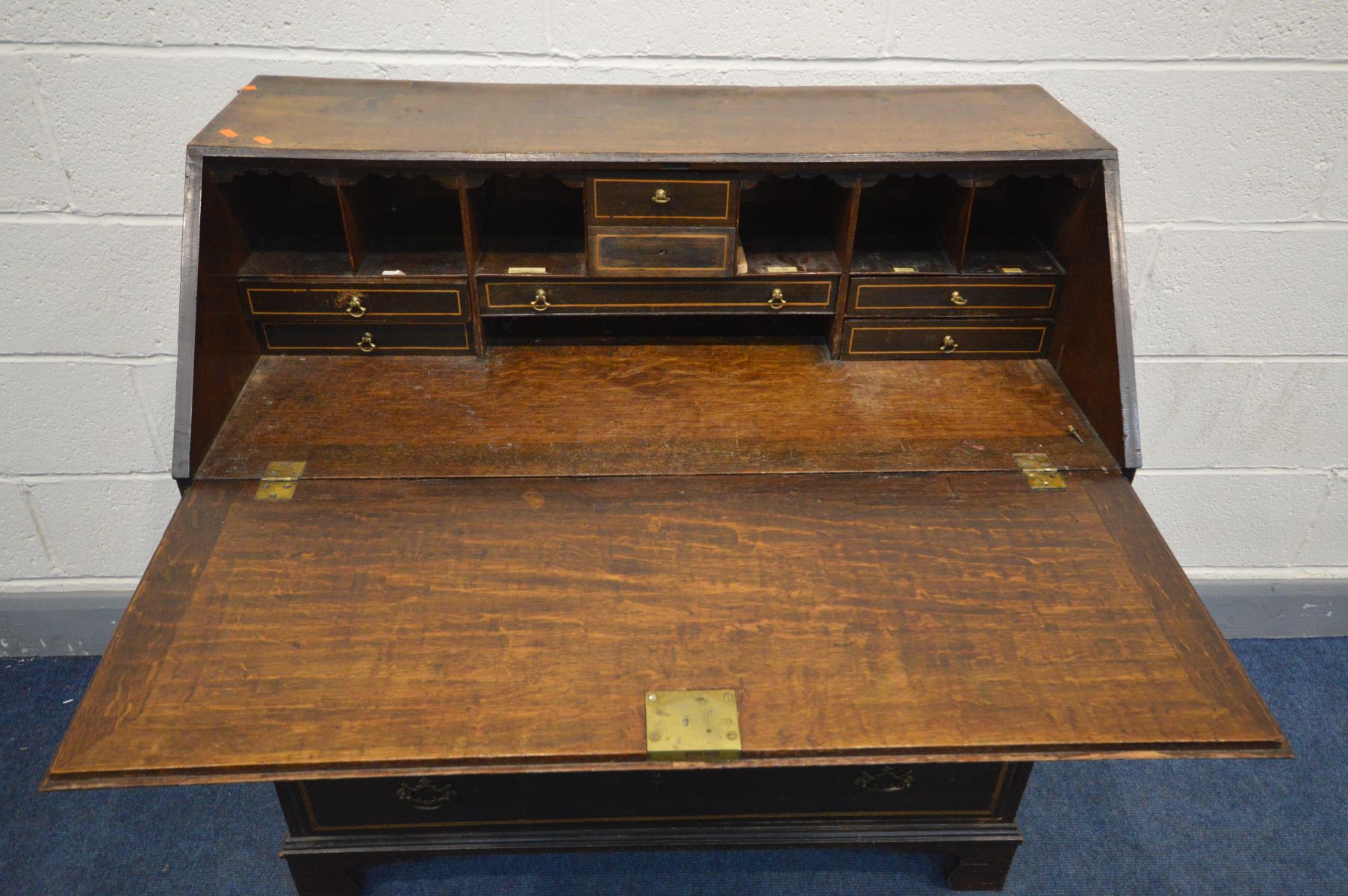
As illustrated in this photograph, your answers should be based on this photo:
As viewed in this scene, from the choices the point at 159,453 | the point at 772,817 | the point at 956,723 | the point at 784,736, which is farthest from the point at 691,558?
the point at 159,453

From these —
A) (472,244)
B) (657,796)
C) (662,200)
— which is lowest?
(657,796)

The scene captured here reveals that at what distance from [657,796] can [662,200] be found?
127 cm

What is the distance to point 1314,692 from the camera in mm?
2865

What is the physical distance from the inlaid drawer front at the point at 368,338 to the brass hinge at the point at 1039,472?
1172 mm

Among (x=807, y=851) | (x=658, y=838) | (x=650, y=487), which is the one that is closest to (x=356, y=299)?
(x=650, y=487)

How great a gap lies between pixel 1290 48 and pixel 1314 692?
1.93 meters

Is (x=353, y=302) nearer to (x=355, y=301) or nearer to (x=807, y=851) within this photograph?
(x=355, y=301)

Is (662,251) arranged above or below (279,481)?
above

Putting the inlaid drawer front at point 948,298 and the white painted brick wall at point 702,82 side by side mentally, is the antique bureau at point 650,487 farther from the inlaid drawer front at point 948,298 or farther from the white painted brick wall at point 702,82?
the white painted brick wall at point 702,82

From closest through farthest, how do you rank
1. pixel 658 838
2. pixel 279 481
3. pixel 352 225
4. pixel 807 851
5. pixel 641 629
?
pixel 641 629 < pixel 279 481 < pixel 352 225 < pixel 658 838 < pixel 807 851

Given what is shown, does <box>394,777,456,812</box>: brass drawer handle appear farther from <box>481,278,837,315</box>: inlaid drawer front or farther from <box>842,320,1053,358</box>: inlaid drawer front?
<box>842,320,1053,358</box>: inlaid drawer front

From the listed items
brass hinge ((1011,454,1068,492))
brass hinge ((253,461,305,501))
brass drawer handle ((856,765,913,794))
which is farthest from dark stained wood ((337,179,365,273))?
brass drawer handle ((856,765,913,794))

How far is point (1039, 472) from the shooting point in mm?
1779

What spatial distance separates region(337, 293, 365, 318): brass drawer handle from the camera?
6.25ft
